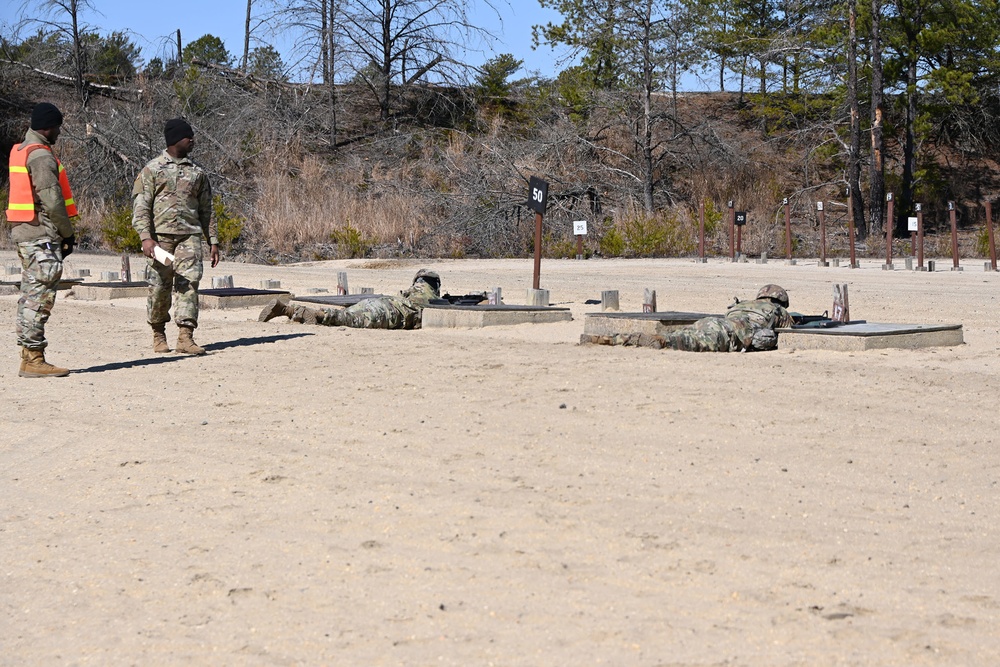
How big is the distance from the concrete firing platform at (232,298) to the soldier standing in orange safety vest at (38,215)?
5.80 metres

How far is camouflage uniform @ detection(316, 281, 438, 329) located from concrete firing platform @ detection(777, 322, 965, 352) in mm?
3945

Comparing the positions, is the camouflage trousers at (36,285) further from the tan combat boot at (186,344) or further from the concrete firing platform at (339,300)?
the concrete firing platform at (339,300)

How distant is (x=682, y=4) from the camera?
32969 millimetres

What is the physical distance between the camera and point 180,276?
386 inches

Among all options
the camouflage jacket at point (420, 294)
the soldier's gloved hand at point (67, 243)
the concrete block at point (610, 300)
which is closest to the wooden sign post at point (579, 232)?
the concrete block at point (610, 300)

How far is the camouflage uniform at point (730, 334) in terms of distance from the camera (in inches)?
384

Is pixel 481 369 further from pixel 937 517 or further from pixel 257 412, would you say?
pixel 937 517

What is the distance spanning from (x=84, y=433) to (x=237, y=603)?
10.4 feet

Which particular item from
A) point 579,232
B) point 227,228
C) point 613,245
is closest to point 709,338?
point 579,232

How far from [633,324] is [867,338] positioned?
6.55 feet

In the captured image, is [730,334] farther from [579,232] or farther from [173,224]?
[579,232]

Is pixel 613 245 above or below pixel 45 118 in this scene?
below

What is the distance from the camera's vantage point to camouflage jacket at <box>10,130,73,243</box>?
8586 mm

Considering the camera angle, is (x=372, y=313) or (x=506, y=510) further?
(x=372, y=313)
